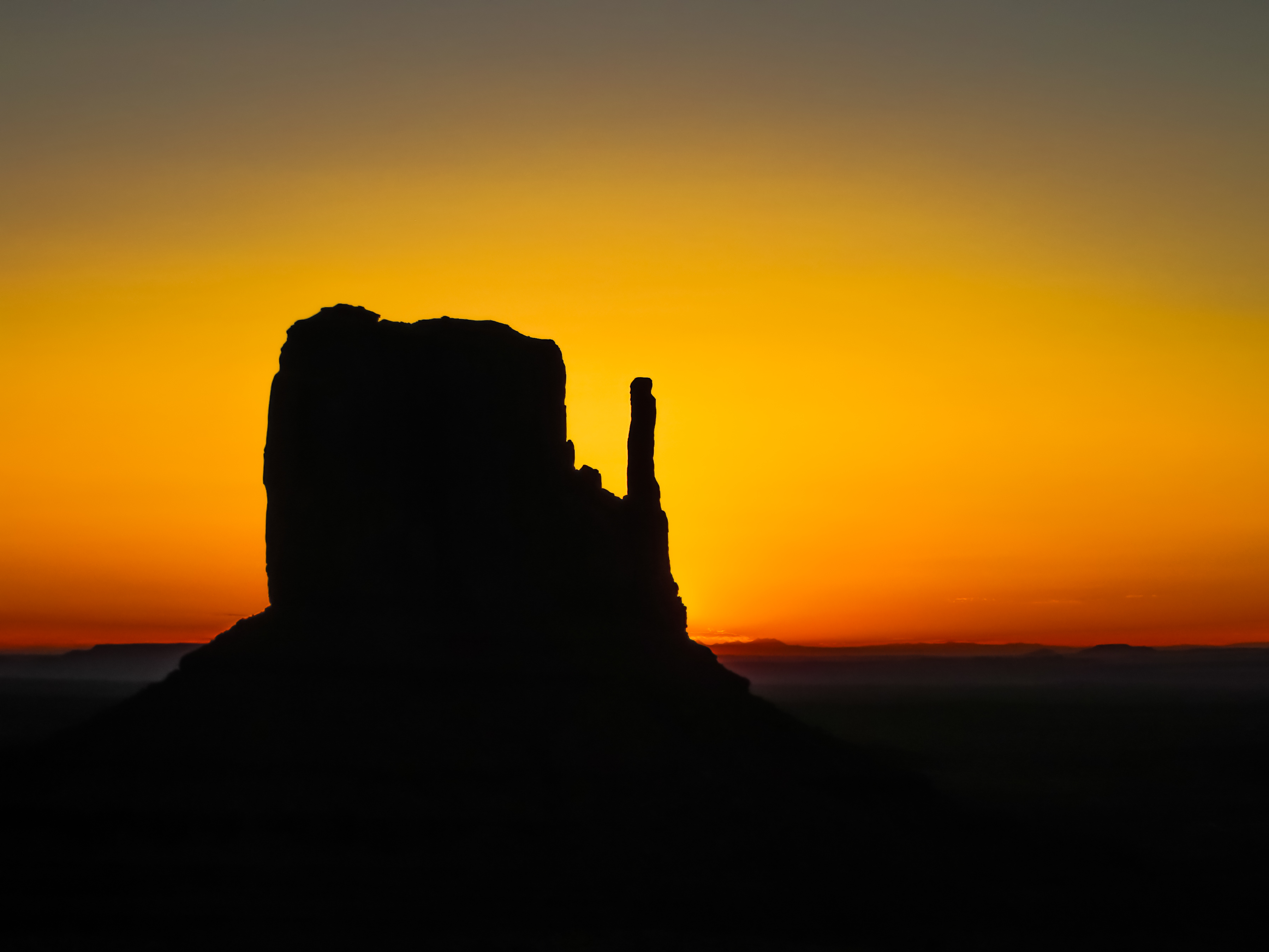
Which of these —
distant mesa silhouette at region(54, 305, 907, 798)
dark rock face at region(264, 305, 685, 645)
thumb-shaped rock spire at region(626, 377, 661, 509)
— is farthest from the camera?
thumb-shaped rock spire at region(626, 377, 661, 509)

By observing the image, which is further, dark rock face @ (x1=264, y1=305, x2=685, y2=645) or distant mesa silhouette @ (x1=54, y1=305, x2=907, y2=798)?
dark rock face @ (x1=264, y1=305, x2=685, y2=645)

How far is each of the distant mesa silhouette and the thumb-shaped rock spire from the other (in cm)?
352

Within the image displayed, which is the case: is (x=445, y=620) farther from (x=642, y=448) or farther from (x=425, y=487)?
(x=642, y=448)

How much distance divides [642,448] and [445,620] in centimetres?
1611

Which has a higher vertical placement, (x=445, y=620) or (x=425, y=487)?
(x=425, y=487)

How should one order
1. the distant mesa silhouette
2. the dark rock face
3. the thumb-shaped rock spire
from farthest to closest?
the thumb-shaped rock spire < the dark rock face < the distant mesa silhouette

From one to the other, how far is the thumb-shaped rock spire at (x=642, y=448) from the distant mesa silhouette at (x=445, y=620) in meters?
3.52

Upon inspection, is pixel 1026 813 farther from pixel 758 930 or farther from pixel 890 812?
pixel 758 930

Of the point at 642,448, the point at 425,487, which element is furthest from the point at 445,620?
the point at 642,448

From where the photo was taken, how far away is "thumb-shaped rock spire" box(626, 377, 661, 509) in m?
77.6

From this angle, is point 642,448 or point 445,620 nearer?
point 445,620

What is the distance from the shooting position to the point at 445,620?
222ft

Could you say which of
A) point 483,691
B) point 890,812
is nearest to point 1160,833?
point 890,812

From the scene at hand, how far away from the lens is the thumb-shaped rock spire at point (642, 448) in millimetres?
77562
